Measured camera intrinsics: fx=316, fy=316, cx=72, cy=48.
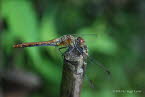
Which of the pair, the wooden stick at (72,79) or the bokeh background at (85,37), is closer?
the wooden stick at (72,79)

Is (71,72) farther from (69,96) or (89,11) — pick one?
(89,11)

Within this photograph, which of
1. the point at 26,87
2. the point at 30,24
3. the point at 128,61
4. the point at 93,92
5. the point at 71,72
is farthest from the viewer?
the point at 128,61

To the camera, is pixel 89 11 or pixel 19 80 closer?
pixel 19 80

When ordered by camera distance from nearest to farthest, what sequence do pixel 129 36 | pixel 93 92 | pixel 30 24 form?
1. pixel 30 24
2. pixel 93 92
3. pixel 129 36

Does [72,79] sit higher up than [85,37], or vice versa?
[85,37]

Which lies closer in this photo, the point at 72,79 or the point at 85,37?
the point at 72,79

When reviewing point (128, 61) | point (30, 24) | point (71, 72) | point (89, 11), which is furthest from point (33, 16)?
point (71, 72)

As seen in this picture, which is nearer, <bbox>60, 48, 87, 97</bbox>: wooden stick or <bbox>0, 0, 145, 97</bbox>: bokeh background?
<bbox>60, 48, 87, 97</bbox>: wooden stick

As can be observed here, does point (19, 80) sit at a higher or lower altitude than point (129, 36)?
lower
